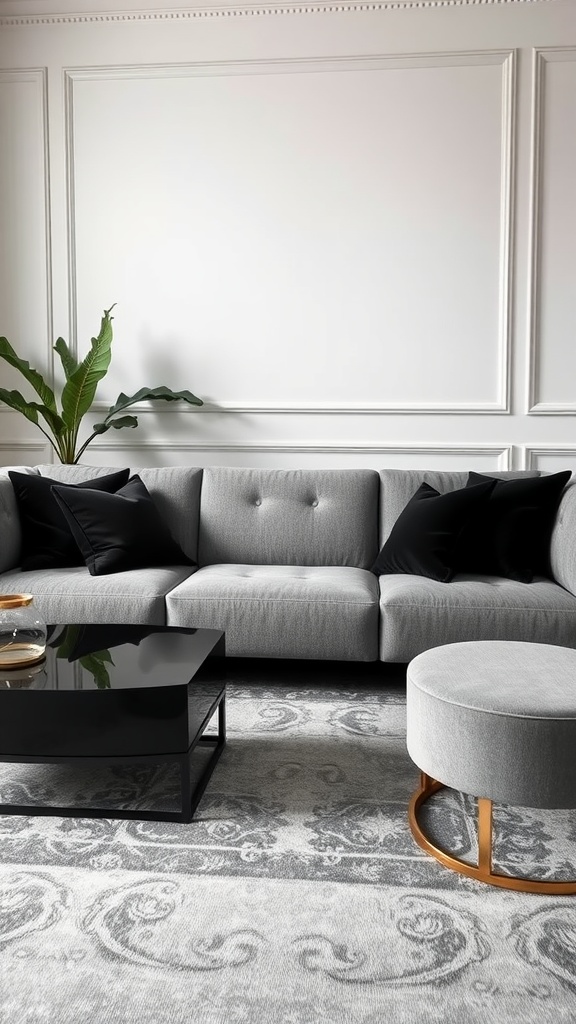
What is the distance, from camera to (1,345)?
3.93 m

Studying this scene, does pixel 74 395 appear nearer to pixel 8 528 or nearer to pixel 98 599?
Result: pixel 8 528

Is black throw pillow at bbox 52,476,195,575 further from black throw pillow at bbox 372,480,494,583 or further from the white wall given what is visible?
the white wall

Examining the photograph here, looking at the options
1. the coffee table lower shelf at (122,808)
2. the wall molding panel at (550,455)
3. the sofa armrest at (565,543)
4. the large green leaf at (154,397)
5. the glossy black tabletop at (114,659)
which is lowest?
the coffee table lower shelf at (122,808)

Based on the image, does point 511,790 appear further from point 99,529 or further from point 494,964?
point 99,529

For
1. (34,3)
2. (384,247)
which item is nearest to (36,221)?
(34,3)

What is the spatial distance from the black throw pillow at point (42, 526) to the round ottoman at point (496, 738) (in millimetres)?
1739

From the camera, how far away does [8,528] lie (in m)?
3.06

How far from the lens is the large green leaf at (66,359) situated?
4.01 metres

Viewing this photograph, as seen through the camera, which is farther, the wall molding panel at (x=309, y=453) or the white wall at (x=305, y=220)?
the wall molding panel at (x=309, y=453)

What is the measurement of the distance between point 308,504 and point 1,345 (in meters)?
1.77

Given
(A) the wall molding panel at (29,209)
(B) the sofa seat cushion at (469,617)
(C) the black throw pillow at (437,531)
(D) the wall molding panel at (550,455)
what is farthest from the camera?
(A) the wall molding panel at (29,209)

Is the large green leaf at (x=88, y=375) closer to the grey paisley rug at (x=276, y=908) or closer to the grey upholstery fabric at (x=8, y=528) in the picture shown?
the grey upholstery fabric at (x=8, y=528)

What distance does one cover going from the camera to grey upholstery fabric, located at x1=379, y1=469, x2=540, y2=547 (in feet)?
10.8

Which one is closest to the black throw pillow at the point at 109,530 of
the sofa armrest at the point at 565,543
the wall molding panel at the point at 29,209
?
the sofa armrest at the point at 565,543
